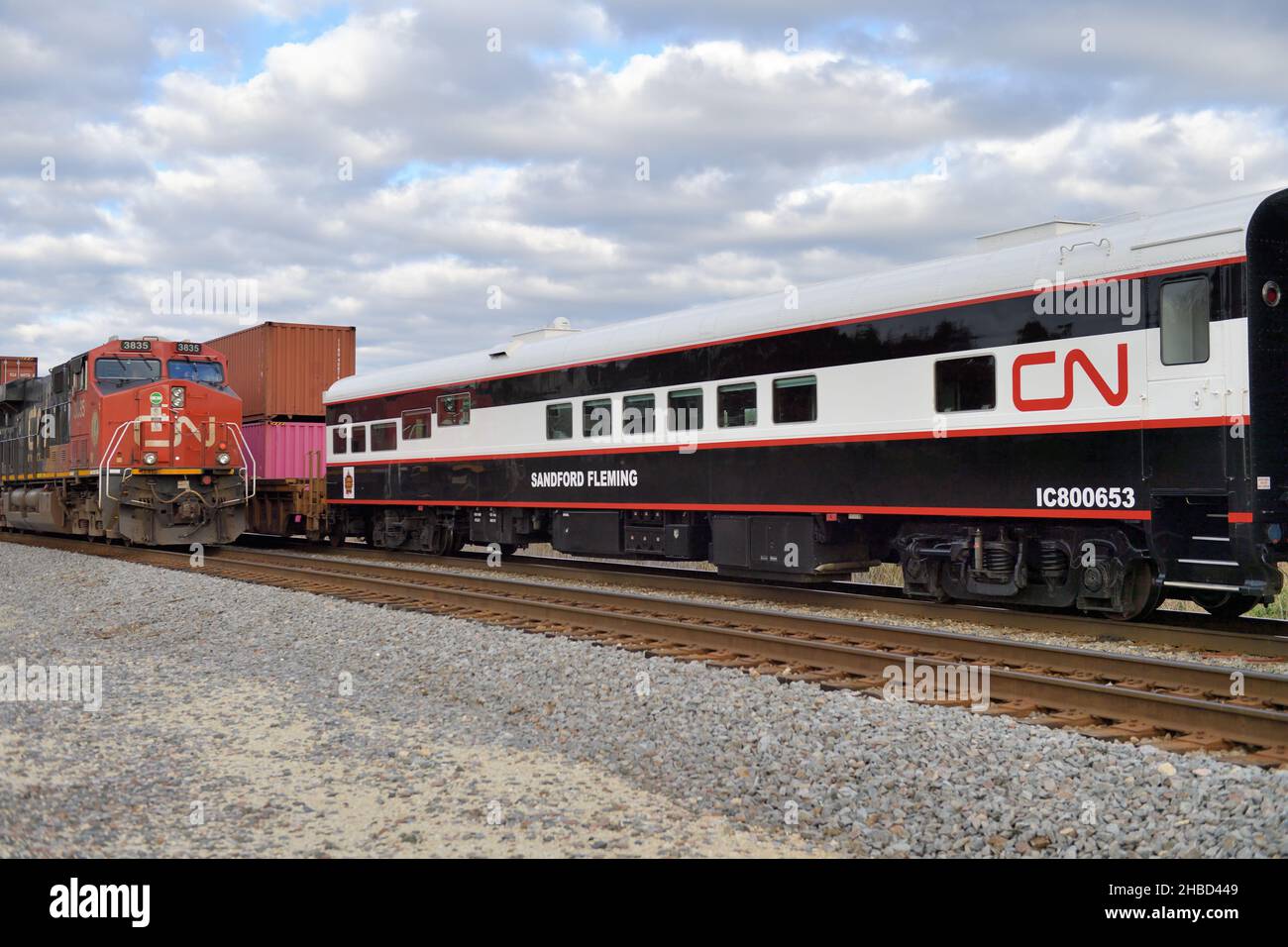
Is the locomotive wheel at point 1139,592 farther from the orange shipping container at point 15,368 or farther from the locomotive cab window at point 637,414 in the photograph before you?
the orange shipping container at point 15,368

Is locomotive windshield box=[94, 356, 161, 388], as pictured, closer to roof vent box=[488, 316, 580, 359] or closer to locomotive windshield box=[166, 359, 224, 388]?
locomotive windshield box=[166, 359, 224, 388]

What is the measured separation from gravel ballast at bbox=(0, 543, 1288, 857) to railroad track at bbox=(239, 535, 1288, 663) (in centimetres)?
356

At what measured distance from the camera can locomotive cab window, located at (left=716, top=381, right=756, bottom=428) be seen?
13.5 metres

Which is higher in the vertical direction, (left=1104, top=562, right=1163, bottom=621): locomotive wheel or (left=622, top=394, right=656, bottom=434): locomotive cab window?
(left=622, top=394, right=656, bottom=434): locomotive cab window

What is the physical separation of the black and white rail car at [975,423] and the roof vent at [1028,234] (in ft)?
0.07

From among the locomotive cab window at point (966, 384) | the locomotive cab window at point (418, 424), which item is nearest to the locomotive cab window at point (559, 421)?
the locomotive cab window at point (418, 424)

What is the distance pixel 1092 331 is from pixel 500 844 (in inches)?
294

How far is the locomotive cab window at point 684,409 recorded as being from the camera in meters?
14.3

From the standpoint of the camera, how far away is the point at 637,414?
1526cm

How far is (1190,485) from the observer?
9.07m

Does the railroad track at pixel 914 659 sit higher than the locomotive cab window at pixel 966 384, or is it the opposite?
the locomotive cab window at pixel 966 384

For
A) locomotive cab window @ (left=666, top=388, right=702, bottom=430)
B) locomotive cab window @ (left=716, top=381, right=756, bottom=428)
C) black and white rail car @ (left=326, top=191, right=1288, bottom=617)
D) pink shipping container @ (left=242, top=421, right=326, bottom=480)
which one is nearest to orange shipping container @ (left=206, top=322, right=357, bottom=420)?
pink shipping container @ (left=242, top=421, right=326, bottom=480)
